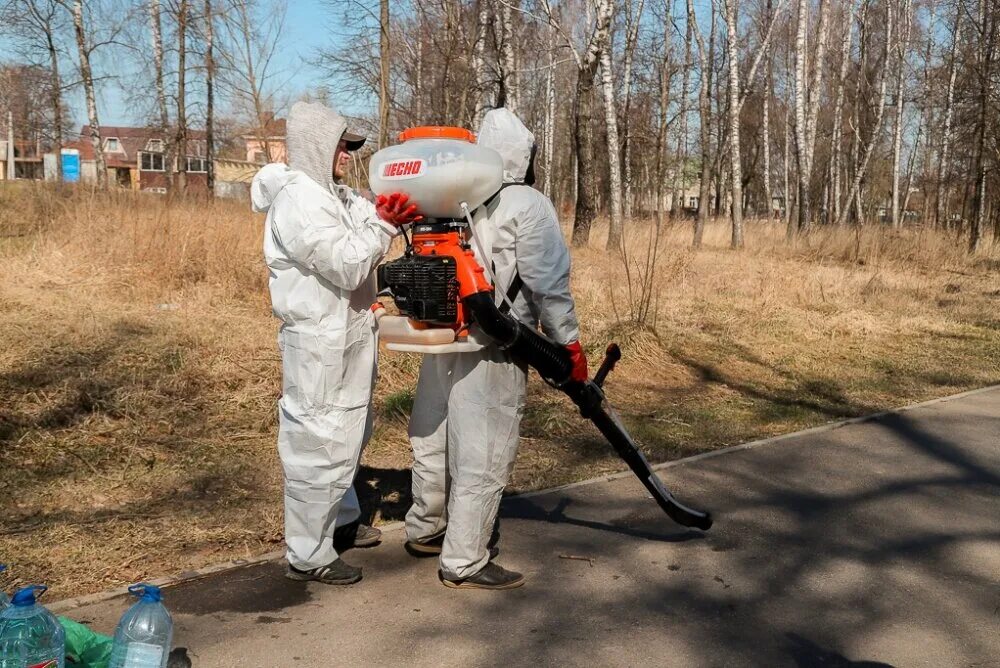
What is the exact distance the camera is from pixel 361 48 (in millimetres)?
21391

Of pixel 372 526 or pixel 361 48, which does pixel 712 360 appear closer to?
pixel 372 526

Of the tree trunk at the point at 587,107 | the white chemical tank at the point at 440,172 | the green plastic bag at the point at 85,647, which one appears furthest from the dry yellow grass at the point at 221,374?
the tree trunk at the point at 587,107

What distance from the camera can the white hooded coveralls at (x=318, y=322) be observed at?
12.8 ft

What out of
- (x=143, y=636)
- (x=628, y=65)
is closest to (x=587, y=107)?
(x=628, y=65)

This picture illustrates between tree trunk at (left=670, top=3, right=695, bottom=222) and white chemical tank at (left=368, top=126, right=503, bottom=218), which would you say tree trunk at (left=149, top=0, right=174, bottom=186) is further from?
white chemical tank at (left=368, top=126, right=503, bottom=218)

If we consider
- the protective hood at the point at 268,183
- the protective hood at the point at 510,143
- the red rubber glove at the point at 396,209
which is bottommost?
the red rubber glove at the point at 396,209

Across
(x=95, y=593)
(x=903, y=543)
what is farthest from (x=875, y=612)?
(x=95, y=593)

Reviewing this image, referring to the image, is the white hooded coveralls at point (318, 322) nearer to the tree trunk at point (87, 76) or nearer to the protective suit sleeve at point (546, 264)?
the protective suit sleeve at point (546, 264)

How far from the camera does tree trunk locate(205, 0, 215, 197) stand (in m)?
28.9

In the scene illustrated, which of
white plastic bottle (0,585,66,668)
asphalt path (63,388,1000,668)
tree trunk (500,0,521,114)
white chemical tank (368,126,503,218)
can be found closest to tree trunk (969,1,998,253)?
tree trunk (500,0,521,114)

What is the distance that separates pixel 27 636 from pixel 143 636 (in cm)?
38

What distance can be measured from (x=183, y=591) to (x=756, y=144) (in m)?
47.3

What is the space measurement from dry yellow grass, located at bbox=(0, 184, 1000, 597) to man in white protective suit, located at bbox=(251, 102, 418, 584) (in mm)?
677

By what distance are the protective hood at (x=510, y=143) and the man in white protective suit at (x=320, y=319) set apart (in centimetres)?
48
